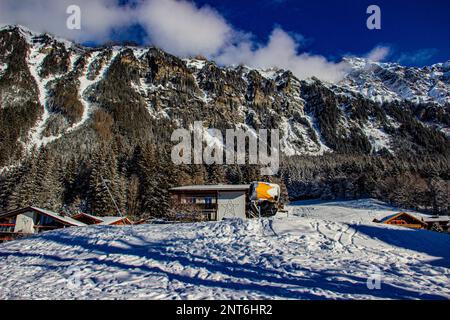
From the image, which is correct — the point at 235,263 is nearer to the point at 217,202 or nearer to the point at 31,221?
the point at 217,202

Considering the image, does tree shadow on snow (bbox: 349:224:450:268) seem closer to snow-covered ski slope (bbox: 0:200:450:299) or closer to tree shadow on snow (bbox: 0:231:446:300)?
snow-covered ski slope (bbox: 0:200:450:299)

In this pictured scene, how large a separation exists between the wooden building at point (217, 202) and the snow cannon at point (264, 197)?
13986 mm

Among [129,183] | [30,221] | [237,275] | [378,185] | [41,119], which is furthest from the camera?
[41,119]

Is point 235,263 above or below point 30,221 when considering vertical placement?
above

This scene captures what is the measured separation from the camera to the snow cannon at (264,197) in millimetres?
26188

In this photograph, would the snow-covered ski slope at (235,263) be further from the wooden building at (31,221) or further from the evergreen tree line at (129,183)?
the evergreen tree line at (129,183)

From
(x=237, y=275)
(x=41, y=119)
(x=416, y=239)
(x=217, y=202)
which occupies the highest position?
(x=41, y=119)

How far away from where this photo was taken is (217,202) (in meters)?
42.9

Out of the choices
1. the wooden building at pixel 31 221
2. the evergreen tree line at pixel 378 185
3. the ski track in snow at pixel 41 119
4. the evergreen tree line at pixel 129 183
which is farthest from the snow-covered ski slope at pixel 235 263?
the ski track in snow at pixel 41 119

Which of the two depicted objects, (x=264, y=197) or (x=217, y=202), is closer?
(x=264, y=197)

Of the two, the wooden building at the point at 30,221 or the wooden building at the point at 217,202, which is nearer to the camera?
the wooden building at the point at 30,221

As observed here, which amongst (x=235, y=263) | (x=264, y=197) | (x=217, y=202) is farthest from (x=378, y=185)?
(x=235, y=263)

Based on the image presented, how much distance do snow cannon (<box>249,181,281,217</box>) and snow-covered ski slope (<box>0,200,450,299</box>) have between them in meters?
7.39

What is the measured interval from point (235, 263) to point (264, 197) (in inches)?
589
